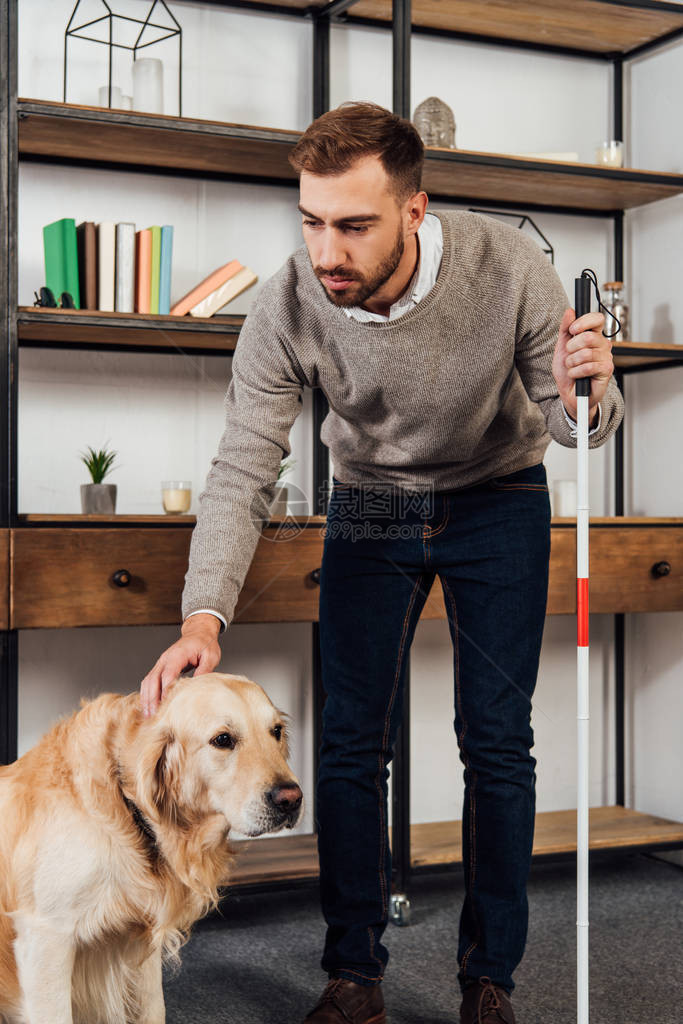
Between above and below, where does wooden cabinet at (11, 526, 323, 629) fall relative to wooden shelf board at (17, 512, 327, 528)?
below

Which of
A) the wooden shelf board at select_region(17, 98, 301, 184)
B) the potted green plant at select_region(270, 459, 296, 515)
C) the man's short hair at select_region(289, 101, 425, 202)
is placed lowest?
the potted green plant at select_region(270, 459, 296, 515)

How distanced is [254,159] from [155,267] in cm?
37

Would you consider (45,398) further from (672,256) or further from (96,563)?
(672,256)

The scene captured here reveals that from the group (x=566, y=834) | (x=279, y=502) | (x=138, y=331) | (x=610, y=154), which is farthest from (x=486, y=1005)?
(x=610, y=154)

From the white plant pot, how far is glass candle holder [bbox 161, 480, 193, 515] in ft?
0.41

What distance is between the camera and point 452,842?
8.77 ft

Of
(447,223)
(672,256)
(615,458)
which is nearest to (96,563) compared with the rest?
(447,223)

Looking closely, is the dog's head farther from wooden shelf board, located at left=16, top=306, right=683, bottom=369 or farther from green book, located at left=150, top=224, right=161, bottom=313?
green book, located at left=150, top=224, right=161, bottom=313

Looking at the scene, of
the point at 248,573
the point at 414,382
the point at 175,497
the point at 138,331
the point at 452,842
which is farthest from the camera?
the point at 452,842

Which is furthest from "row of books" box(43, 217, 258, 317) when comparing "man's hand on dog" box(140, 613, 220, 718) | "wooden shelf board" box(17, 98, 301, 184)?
"man's hand on dog" box(140, 613, 220, 718)

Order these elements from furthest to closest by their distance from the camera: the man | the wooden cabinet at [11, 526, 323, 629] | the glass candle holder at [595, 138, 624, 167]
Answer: the glass candle holder at [595, 138, 624, 167] → the wooden cabinet at [11, 526, 323, 629] → the man

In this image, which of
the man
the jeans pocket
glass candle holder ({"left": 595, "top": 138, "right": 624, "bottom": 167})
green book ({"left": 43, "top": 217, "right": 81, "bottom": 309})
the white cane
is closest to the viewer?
the white cane

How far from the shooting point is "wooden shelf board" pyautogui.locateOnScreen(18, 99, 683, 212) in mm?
2307

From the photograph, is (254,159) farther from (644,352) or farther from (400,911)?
(400,911)
